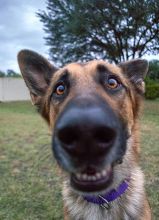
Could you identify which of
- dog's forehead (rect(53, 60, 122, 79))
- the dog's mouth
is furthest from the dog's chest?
dog's forehead (rect(53, 60, 122, 79))

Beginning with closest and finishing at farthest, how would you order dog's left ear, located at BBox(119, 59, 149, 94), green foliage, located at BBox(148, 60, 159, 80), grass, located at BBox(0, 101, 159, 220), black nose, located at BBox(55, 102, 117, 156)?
1. black nose, located at BBox(55, 102, 117, 156)
2. dog's left ear, located at BBox(119, 59, 149, 94)
3. grass, located at BBox(0, 101, 159, 220)
4. green foliage, located at BBox(148, 60, 159, 80)

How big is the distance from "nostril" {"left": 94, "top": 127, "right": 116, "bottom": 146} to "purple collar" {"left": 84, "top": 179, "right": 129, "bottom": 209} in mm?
1076

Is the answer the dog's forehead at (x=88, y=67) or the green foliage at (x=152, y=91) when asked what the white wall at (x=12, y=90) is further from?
the dog's forehead at (x=88, y=67)

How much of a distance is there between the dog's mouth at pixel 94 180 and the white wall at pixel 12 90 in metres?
31.8

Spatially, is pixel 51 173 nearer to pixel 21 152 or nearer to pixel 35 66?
pixel 21 152

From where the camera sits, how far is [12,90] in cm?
3469

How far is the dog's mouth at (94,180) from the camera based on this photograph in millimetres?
2555

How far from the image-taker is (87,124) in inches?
82.5

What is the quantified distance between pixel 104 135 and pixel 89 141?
103 mm

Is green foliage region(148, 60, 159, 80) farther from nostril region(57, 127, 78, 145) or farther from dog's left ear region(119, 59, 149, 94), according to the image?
nostril region(57, 127, 78, 145)

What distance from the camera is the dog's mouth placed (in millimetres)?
2555

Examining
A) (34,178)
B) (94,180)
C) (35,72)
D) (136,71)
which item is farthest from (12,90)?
(94,180)

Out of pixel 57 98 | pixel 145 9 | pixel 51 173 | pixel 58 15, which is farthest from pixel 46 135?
pixel 58 15

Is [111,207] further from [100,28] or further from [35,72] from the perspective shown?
[100,28]
